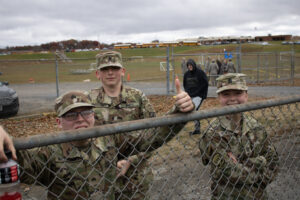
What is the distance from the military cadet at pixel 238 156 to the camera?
7.73 ft

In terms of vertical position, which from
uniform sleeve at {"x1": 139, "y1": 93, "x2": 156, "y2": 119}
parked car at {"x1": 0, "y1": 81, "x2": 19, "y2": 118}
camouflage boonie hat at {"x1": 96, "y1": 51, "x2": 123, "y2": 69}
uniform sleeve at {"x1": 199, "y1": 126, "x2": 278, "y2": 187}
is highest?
camouflage boonie hat at {"x1": 96, "y1": 51, "x2": 123, "y2": 69}

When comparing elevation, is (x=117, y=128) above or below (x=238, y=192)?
above

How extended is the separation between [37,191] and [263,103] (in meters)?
3.38

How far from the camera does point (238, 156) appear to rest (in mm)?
2430

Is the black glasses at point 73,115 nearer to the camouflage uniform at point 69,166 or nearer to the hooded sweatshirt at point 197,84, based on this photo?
the camouflage uniform at point 69,166

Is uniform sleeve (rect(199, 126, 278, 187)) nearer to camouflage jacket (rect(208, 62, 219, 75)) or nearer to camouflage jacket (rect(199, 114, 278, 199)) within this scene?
camouflage jacket (rect(199, 114, 278, 199))

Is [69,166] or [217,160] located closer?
[69,166]

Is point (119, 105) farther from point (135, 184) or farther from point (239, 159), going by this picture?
point (239, 159)

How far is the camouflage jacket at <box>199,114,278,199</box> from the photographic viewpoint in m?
2.36

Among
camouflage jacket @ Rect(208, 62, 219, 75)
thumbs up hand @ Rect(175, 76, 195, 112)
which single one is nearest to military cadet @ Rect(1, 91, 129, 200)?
thumbs up hand @ Rect(175, 76, 195, 112)

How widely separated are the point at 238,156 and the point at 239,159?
0.03 meters

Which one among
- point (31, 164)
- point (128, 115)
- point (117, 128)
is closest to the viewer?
point (117, 128)

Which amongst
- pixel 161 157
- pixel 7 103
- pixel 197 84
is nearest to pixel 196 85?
pixel 197 84

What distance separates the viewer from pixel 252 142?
2439 mm
